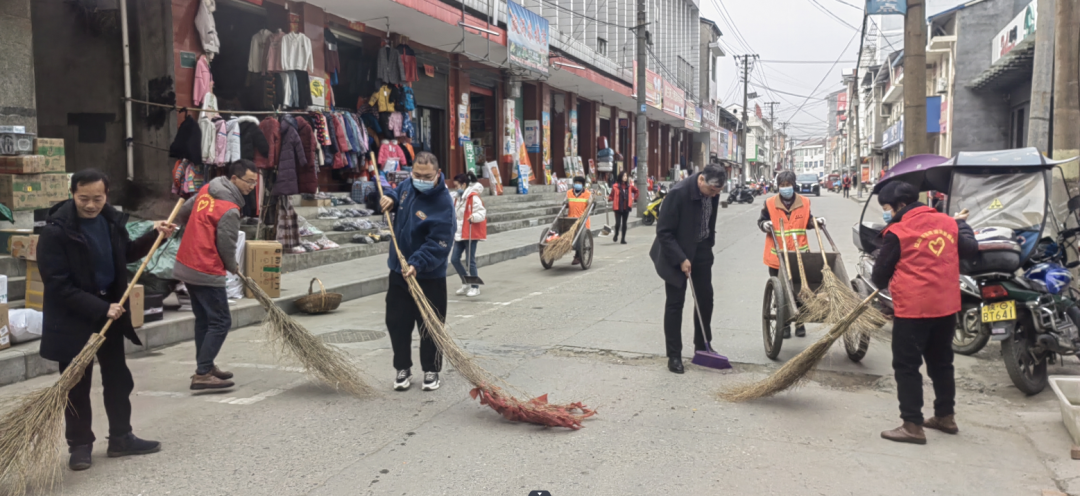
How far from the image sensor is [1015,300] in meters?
5.28

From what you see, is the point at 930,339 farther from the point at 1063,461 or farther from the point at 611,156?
the point at 611,156

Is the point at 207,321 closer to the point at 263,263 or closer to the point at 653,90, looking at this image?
the point at 263,263

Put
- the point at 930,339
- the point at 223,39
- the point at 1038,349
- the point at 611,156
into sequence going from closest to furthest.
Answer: the point at 930,339, the point at 1038,349, the point at 223,39, the point at 611,156

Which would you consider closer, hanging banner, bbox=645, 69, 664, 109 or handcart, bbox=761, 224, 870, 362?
handcart, bbox=761, 224, 870, 362

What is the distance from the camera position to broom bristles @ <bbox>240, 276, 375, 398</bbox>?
5.25 metres

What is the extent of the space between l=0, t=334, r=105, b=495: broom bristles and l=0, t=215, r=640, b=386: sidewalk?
2565 mm

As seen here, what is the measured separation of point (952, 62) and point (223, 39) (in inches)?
975

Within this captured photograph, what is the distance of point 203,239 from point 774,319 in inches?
175

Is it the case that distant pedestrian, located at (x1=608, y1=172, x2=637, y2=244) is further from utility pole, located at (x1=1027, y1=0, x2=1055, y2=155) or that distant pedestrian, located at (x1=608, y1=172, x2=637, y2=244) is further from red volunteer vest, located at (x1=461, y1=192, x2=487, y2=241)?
utility pole, located at (x1=1027, y1=0, x2=1055, y2=155)

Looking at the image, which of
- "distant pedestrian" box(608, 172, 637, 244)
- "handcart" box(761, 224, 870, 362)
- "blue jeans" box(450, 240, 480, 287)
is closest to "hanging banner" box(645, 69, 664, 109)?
"distant pedestrian" box(608, 172, 637, 244)

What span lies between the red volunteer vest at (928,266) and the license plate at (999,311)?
129cm

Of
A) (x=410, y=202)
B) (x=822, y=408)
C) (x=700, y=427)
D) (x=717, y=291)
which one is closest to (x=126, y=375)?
(x=410, y=202)

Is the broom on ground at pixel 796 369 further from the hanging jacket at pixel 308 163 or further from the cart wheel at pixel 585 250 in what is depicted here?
the hanging jacket at pixel 308 163

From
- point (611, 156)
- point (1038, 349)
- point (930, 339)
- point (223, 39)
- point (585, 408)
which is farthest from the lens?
point (611, 156)
